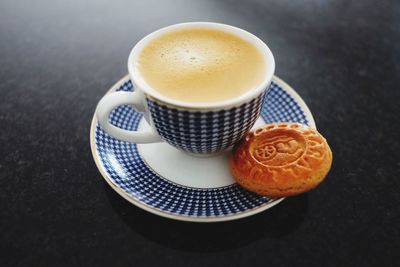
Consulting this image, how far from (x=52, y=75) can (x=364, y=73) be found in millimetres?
796

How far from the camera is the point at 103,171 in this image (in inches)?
30.5

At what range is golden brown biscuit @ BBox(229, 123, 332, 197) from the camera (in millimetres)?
704

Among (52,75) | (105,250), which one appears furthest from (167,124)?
(52,75)

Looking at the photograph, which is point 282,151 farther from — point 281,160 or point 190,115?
point 190,115

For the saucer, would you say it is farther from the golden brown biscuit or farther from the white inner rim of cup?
the white inner rim of cup

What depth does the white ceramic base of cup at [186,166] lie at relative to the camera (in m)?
0.79

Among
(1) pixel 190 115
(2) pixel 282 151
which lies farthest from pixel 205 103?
(2) pixel 282 151

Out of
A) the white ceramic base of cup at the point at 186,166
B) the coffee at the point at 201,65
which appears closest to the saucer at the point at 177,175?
the white ceramic base of cup at the point at 186,166

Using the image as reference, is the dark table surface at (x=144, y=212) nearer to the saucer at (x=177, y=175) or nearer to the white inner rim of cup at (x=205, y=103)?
the saucer at (x=177, y=175)

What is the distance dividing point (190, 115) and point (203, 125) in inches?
1.3

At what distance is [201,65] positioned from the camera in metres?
0.79

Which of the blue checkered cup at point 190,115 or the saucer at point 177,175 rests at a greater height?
the blue checkered cup at point 190,115

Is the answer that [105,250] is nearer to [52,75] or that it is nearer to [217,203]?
[217,203]

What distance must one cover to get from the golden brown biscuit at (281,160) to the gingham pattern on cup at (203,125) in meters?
0.04
